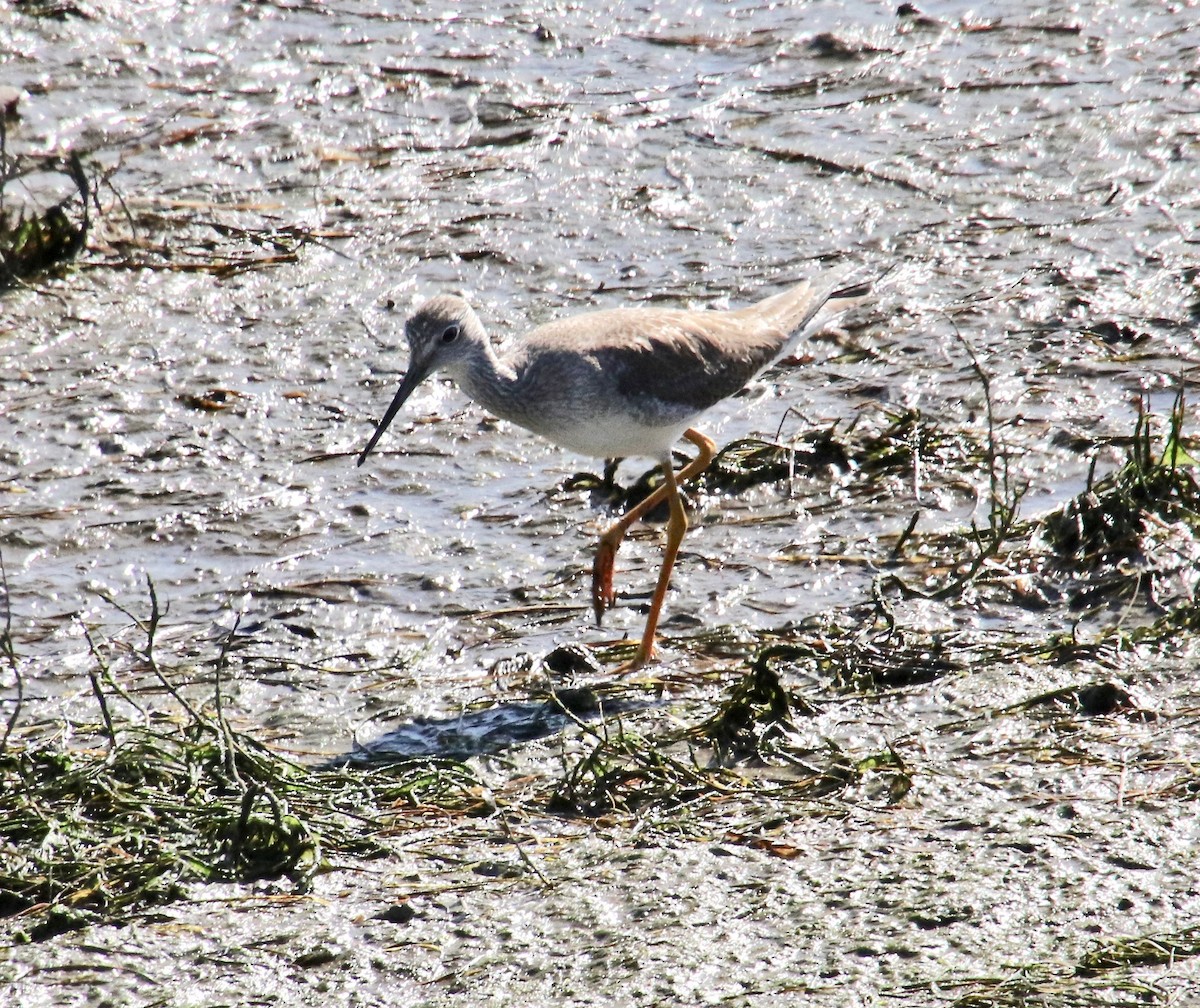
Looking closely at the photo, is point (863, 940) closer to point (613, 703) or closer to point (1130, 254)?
point (613, 703)

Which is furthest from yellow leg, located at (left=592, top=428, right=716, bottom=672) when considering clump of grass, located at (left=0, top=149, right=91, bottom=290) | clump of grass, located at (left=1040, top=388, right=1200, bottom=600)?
clump of grass, located at (left=0, top=149, right=91, bottom=290)

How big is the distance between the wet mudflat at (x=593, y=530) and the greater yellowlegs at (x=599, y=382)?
402mm

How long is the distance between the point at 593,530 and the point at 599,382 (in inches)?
41.3

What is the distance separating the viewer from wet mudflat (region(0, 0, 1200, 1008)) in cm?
436

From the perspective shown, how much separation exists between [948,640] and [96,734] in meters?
→ 3.14

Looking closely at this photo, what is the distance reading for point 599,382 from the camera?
242 inches

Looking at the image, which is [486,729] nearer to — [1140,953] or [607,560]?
[607,560]

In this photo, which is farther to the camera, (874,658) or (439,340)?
(439,340)

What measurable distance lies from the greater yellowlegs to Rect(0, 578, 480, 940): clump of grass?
138cm

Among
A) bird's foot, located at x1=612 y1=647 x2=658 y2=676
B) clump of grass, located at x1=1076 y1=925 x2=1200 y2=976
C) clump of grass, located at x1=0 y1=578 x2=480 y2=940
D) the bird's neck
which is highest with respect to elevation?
the bird's neck

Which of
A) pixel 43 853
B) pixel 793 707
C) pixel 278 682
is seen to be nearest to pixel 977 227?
pixel 793 707

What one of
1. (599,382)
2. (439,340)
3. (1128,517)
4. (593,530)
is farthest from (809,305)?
(439,340)

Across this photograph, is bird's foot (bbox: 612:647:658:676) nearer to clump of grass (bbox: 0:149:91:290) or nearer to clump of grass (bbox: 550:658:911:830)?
clump of grass (bbox: 550:658:911:830)

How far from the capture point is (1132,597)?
603cm
